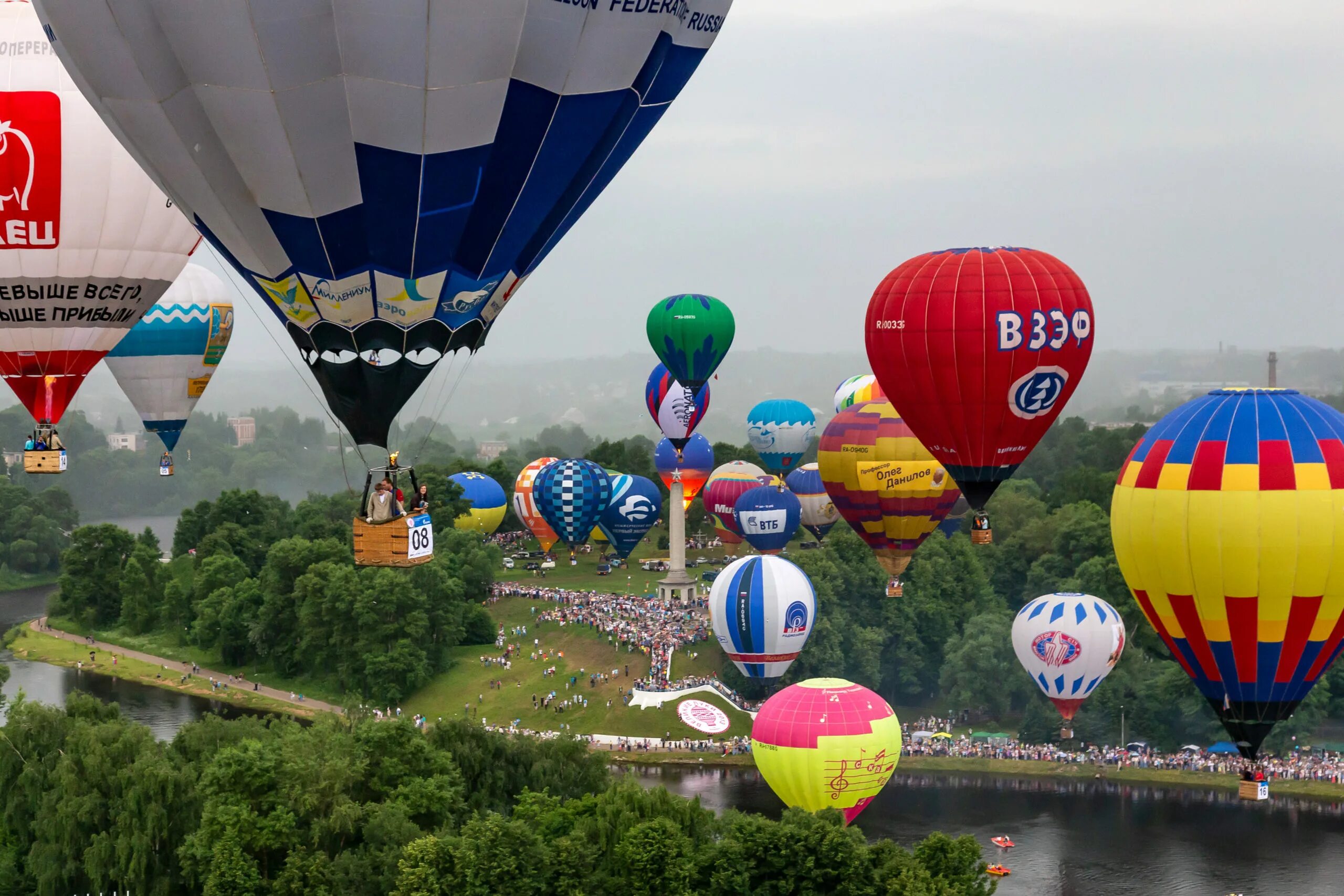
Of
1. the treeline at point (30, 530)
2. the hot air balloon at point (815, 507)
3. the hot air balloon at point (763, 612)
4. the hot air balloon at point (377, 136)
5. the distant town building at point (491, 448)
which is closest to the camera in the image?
the hot air balloon at point (377, 136)

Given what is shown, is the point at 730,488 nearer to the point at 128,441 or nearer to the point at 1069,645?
the point at 1069,645

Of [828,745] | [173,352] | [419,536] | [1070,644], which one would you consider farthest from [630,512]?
[419,536]

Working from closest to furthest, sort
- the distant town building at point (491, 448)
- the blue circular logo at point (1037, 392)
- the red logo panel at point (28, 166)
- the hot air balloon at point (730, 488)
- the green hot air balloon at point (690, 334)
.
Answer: the red logo panel at point (28, 166) < the blue circular logo at point (1037, 392) < the green hot air balloon at point (690, 334) < the hot air balloon at point (730, 488) < the distant town building at point (491, 448)

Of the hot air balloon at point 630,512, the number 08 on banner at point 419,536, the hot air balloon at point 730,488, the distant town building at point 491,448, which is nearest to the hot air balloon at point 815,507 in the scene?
the hot air balloon at point 730,488

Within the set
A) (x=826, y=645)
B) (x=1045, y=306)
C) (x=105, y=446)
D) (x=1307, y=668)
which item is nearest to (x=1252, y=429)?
(x=1307, y=668)

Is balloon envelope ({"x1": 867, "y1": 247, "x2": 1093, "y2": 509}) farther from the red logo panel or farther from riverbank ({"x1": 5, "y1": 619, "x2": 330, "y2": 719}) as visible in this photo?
riverbank ({"x1": 5, "y1": 619, "x2": 330, "y2": 719})

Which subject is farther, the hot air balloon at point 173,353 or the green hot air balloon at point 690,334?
the green hot air balloon at point 690,334

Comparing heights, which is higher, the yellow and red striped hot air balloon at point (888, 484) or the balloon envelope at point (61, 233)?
the balloon envelope at point (61, 233)

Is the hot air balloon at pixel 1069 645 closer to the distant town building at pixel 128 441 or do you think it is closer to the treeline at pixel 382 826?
the treeline at pixel 382 826
